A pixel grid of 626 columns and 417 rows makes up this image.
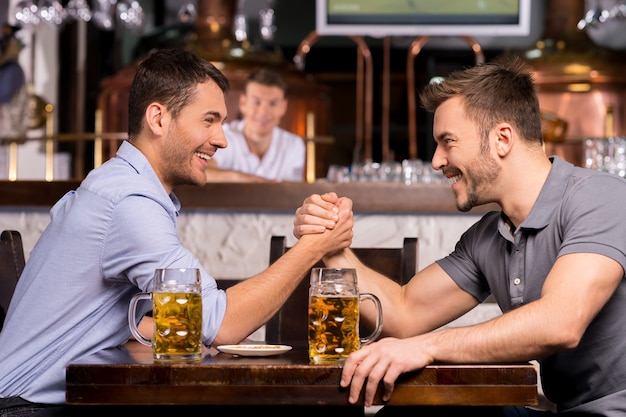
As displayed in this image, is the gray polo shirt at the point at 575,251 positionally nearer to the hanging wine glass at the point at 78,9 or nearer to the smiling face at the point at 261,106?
the smiling face at the point at 261,106

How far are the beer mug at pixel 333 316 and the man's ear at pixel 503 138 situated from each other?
582 millimetres

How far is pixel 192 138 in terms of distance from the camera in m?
2.18

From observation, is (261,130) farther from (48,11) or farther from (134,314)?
(134,314)

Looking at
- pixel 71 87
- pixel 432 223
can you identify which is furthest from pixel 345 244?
pixel 71 87

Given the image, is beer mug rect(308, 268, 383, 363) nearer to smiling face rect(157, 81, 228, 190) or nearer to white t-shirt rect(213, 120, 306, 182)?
smiling face rect(157, 81, 228, 190)

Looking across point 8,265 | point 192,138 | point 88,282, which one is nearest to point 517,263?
point 192,138

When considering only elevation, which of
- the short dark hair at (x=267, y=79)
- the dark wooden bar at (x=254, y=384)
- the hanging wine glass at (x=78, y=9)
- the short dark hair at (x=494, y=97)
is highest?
the hanging wine glass at (x=78, y=9)

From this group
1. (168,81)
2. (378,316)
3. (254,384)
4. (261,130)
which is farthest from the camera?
(261,130)

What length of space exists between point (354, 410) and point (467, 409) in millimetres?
325

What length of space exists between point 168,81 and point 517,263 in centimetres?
77

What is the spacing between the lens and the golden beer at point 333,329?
1639 millimetres

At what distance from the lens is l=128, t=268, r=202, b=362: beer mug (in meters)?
1.62

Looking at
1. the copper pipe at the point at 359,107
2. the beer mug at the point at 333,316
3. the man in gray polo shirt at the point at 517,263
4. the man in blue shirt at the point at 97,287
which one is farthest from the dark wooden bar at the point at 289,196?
the copper pipe at the point at 359,107

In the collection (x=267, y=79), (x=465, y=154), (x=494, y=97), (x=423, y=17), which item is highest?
(x=423, y=17)
